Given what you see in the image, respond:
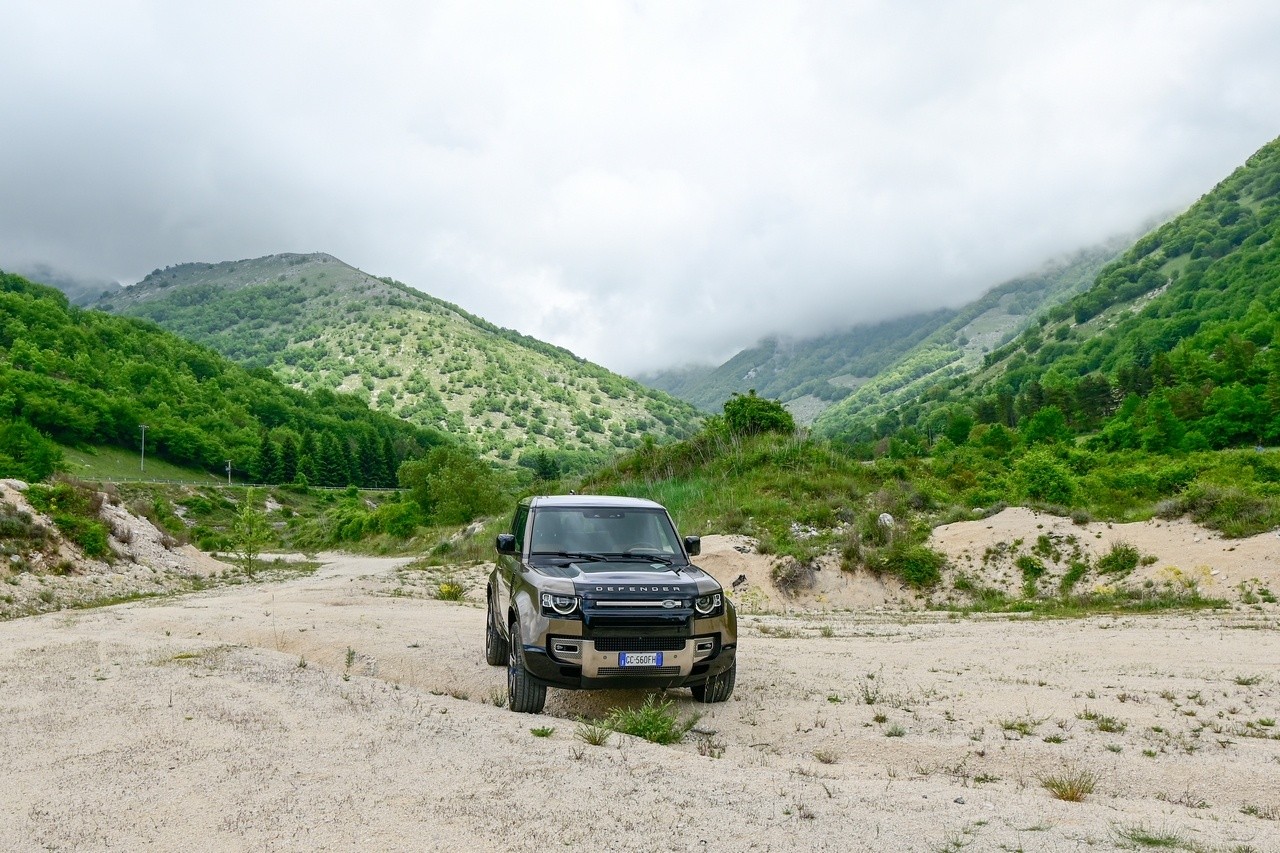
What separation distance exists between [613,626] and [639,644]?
30 cm

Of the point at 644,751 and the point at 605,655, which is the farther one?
the point at 605,655

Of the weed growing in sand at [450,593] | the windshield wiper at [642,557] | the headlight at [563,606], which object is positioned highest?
the windshield wiper at [642,557]

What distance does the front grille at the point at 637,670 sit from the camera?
24.6 ft

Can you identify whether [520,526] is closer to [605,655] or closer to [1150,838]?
[605,655]

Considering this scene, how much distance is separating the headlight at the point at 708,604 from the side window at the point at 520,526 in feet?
7.73

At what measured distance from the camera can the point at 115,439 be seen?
99.9m

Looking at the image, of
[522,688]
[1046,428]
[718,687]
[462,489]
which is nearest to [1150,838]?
[718,687]

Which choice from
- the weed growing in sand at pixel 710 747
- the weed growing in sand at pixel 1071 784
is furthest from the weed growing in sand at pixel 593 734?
the weed growing in sand at pixel 1071 784

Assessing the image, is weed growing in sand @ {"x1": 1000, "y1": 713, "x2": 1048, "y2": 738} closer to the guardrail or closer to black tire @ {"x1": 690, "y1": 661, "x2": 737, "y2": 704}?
black tire @ {"x1": 690, "y1": 661, "x2": 737, "y2": 704}

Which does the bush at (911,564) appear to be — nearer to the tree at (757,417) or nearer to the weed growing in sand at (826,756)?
the weed growing in sand at (826,756)

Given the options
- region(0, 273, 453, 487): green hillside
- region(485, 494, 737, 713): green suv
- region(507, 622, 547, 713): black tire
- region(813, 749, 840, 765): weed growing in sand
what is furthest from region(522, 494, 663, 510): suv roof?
region(0, 273, 453, 487): green hillside

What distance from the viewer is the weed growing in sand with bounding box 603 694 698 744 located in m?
A: 6.98

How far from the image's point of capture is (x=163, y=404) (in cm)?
10875

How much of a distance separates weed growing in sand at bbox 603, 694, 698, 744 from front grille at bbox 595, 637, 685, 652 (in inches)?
20.6
